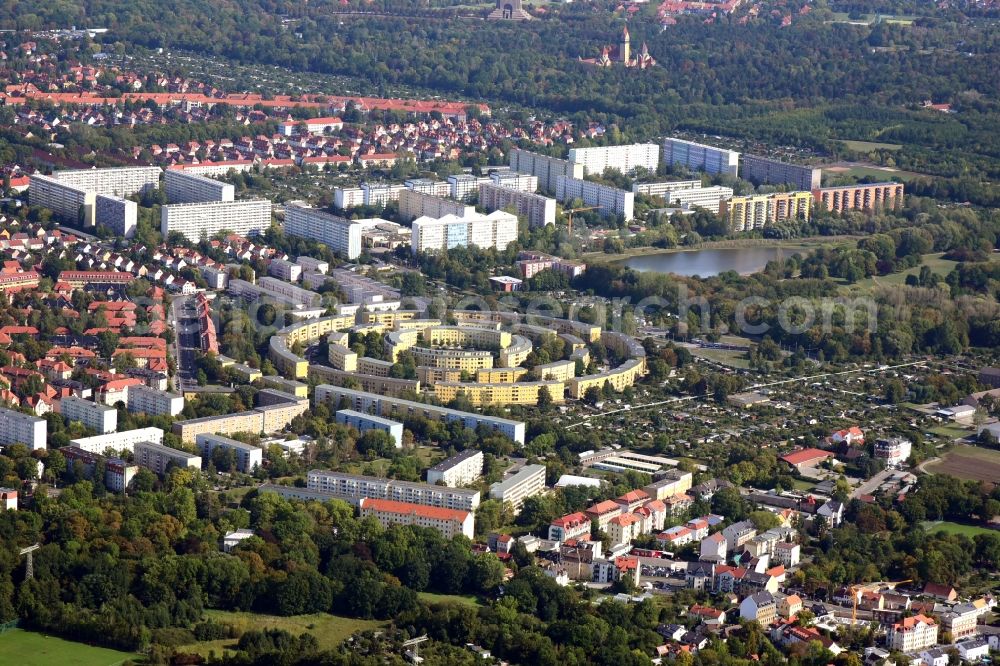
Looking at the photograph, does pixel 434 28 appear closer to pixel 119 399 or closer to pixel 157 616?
pixel 119 399

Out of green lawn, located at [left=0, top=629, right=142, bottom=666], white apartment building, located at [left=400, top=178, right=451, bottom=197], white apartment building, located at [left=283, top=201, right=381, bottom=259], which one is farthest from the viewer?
white apartment building, located at [left=400, top=178, right=451, bottom=197]

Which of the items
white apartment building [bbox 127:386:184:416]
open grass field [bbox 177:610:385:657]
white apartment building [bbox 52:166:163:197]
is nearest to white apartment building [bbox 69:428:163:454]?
white apartment building [bbox 127:386:184:416]

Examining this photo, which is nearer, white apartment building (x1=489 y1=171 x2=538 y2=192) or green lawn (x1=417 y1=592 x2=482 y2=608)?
green lawn (x1=417 y1=592 x2=482 y2=608)

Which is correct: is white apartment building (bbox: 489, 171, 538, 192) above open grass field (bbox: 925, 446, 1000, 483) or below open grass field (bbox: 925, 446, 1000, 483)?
above

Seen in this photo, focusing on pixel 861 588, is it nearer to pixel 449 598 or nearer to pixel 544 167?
pixel 449 598

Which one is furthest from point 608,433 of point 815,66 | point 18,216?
point 815,66

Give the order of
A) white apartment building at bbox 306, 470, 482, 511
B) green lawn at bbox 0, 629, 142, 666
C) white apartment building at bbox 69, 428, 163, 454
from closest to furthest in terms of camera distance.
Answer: green lawn at bbox 0, 629, 142, 666, white apartment building at bbox 306, 470, 482, 511, white apartment building at bbox 69, 428, 163, 454

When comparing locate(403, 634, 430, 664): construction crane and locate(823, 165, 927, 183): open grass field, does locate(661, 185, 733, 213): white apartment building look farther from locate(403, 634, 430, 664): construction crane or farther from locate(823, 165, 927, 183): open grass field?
locate(403, 634, 430, 664): construction crane
